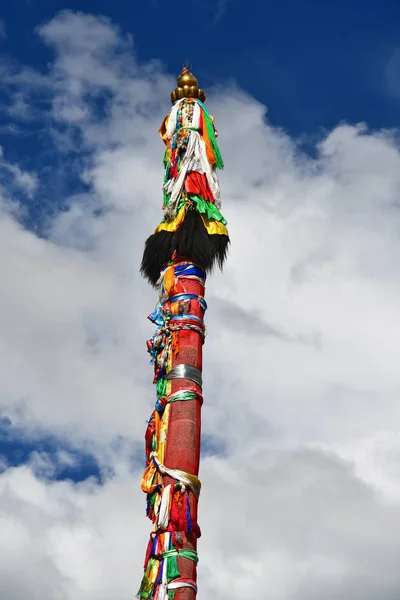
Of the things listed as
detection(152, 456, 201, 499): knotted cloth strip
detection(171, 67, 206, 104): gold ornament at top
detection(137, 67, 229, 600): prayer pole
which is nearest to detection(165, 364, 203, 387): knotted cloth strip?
detection(137, 67, 229, 600): prayer pole

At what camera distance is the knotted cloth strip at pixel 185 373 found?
18.0 meters

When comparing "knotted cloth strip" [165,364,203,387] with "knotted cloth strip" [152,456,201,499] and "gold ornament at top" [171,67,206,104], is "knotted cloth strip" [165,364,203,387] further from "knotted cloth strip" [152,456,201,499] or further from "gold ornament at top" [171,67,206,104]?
"gold ornament at top" [171,67,206,104]

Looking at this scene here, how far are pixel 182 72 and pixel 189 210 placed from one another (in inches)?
170

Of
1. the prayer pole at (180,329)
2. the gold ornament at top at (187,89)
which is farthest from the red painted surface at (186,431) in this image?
the gold ornament at top at (187,89)

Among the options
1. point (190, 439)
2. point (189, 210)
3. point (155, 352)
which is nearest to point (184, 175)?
point (189, 210)

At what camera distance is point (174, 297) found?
1909cm

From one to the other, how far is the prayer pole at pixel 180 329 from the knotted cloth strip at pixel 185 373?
0.02 metres

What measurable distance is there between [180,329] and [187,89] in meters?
6.61

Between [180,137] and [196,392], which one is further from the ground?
[180,137]

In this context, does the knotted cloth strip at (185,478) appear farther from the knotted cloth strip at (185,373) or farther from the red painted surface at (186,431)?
the knotted cloth strip at (185,373)

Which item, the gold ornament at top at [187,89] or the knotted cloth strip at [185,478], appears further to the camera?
the gold ornament at top at [187,89]

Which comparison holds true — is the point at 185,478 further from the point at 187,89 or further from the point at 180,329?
the point at 187,89

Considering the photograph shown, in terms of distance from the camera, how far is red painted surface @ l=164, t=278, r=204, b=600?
16266 mm

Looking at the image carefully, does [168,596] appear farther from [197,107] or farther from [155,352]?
[197,107]
